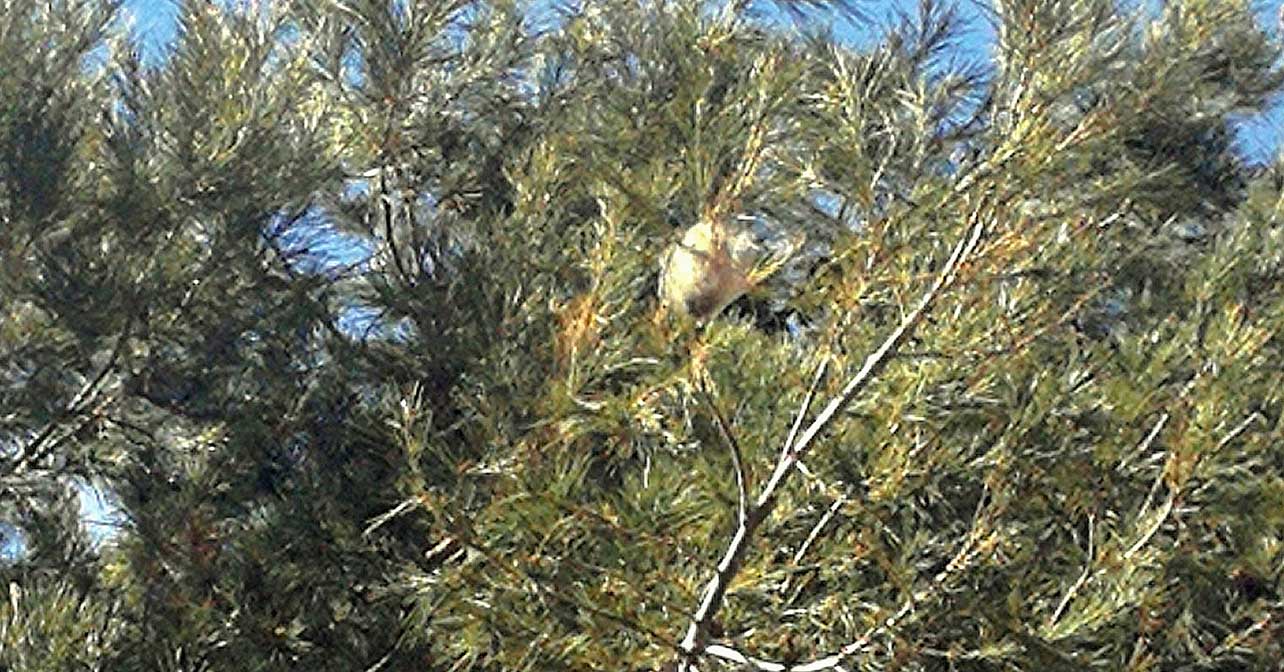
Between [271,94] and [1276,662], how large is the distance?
1622 millimetres

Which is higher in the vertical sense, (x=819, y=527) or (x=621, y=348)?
(x=621, y=348)

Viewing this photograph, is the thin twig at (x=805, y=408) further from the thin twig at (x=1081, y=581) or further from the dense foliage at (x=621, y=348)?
the thin twig at (x=1081, y=581)

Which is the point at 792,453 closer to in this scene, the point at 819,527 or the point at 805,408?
the point at 805,408

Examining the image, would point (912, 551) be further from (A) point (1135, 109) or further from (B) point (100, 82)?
(B) point (100, 82)

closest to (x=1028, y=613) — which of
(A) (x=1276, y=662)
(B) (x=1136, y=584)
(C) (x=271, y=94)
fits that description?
(B) (x=1136, y=584)

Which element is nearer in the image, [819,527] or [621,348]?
[819,527]

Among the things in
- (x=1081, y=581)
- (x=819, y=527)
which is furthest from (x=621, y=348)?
(x=1081, y=581)

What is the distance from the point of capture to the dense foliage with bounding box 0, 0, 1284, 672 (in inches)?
87.5

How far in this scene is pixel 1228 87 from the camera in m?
3.70

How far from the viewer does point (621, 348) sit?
93.2 inches

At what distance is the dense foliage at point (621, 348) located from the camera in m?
2.22

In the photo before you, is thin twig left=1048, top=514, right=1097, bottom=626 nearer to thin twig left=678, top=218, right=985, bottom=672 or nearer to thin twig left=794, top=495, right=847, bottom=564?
thin twig left=794, top=495, right=847, bottom=564

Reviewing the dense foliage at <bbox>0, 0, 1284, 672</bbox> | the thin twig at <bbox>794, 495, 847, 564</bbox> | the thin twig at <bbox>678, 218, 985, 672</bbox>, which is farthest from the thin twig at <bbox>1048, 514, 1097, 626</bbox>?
the thin twig at <bbox>678, 218, 985, 672</bbox>

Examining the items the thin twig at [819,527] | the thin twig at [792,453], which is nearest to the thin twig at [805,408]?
the thin twig at [792,453]
